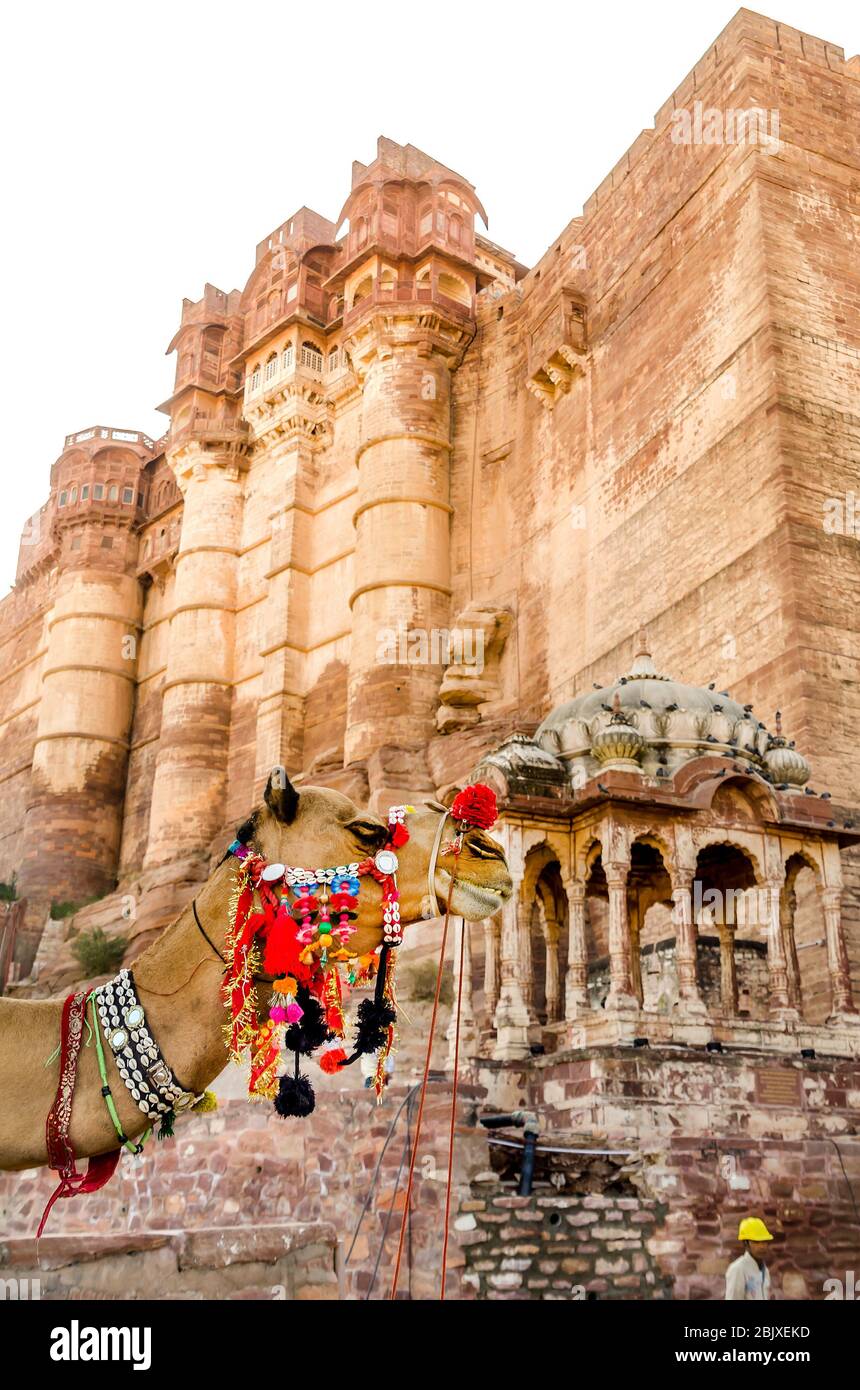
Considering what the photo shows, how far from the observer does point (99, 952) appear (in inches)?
925

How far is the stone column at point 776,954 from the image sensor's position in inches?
323

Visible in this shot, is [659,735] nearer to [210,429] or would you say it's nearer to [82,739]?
[210,429]

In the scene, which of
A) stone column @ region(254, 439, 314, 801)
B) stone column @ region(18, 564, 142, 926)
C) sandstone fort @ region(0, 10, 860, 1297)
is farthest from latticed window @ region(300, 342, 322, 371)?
stone column @ region(18, 564, 142, 926)

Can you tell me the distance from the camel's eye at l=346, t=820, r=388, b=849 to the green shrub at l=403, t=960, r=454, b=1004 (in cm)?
1053

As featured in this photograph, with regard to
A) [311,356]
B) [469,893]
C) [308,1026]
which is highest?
[311,356]

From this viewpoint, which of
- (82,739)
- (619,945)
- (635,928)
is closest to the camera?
(619,945)

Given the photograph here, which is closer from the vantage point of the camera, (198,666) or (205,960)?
(205,960)

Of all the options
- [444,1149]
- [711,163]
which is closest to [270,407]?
[711,163]

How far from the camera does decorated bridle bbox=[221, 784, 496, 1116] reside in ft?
9.18

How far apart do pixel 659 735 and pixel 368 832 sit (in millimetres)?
6368

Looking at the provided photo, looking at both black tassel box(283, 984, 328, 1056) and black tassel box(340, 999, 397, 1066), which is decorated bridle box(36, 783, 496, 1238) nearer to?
black tassel box(283, 984, 328, 1056)

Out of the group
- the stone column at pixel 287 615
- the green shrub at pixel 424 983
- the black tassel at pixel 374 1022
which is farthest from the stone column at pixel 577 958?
the stone column at pixel 287 615

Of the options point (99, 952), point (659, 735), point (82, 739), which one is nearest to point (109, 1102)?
point (659, 735)
